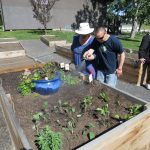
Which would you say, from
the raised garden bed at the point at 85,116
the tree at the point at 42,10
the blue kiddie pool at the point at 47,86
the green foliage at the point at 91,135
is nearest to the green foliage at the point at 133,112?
the raised garden bed at the point at 85,116

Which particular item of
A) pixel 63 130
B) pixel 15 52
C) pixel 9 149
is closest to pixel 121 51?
pixel 63 130

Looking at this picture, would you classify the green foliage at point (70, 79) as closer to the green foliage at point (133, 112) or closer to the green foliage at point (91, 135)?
the green foliage at point (133, 112)

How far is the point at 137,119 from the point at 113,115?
2.06ft

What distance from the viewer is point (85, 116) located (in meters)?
3.40

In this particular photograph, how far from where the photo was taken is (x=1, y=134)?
3.81m

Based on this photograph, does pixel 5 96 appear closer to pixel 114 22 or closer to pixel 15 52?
pixel 15 52

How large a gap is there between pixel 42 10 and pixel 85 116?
59.0ft

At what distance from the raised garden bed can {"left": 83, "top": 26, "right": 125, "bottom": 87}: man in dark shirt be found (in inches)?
12.7

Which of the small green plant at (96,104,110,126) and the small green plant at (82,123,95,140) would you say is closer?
the small green plant at (82,123,95,140)

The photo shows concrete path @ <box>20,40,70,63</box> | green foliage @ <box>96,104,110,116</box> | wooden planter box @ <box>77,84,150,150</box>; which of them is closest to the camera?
wooden planter box @ <box>77,84,150,150</box>

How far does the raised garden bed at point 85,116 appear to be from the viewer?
8.74 ft

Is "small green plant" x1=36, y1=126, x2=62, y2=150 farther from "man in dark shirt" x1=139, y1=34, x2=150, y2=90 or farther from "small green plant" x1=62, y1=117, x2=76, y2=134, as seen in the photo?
"man in dark shirt" x1=139, y1=34, x2=150, y2=90

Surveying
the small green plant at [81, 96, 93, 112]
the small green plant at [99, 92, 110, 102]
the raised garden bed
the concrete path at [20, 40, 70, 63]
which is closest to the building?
the concrete path at [20, 40, 70, 63]

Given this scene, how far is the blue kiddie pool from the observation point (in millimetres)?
4059
